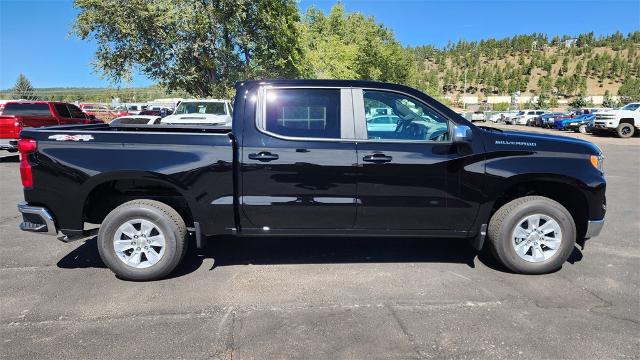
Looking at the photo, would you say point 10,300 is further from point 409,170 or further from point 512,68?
point 512,68

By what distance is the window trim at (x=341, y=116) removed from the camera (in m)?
4.23

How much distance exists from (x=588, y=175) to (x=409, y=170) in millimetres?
1796

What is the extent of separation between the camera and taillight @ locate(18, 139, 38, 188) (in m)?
4.14

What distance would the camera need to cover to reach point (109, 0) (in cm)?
1886

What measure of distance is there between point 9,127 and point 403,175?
42.3ft

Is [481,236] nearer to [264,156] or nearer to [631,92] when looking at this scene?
[264,156]

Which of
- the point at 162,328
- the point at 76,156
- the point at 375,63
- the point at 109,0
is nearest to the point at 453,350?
the point at 162,328

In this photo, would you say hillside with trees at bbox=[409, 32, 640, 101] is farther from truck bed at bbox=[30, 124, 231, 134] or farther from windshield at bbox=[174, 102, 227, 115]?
truck bed at bbox=[30, 124, 231, 134]

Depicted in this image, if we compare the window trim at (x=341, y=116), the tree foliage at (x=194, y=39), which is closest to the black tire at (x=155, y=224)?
the window trim at (x=341, y=116)

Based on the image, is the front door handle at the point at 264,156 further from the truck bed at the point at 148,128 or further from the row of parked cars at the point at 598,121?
the row of parked cars at the point at 598,121

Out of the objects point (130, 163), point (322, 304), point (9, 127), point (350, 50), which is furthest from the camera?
point (350, 50)

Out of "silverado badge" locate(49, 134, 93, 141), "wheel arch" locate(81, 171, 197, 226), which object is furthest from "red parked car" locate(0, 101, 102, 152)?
"silverado badge" locate(49, 134, 93, 141)

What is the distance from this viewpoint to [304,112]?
4348 mm

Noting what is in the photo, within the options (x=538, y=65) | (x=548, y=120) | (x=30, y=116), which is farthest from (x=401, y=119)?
(x=538, y=65)
